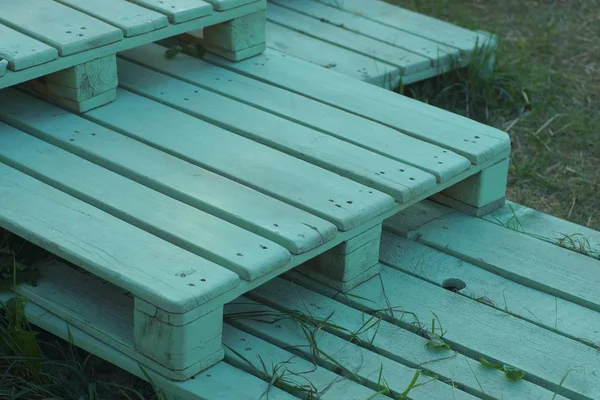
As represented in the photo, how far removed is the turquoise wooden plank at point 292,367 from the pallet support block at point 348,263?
302 millimetres

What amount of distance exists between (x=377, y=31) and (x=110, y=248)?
6.91ft

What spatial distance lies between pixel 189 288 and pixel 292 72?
1291 mm

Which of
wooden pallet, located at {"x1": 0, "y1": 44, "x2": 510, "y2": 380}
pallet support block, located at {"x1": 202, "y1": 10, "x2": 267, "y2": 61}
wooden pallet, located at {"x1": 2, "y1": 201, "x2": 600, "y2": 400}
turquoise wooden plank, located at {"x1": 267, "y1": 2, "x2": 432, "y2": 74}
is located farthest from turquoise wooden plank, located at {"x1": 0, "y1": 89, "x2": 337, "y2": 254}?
turquoise wooden plank, located at {"x1": 267, "y1": 2, "x2": 432, "y2": 74}

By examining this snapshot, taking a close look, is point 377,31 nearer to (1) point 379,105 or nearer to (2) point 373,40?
(2) point 373,40

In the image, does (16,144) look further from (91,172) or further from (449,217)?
(449,217)

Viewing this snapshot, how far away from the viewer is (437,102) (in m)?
4.20

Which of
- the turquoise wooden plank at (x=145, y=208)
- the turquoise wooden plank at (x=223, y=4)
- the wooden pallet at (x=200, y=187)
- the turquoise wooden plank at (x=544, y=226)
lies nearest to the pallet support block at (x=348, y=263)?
the wooden pallet at (x=200, y=187)

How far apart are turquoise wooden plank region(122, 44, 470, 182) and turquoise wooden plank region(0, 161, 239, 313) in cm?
75

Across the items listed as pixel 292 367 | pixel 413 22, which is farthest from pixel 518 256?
pixel 413 22

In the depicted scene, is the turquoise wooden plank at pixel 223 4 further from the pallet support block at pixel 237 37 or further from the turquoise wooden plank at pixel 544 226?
the turquoise wooden plank at pixel 544 226

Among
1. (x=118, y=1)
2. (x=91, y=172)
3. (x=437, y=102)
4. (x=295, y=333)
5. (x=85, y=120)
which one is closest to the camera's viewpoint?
(x=295, y=333)

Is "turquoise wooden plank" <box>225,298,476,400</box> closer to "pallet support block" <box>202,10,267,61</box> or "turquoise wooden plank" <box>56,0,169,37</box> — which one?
"turquoise wooden plank" <box>56,0,169,37</box>

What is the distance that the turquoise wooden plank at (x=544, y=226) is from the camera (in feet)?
10.4

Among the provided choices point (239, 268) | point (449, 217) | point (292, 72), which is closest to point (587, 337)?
point (449, 217)
